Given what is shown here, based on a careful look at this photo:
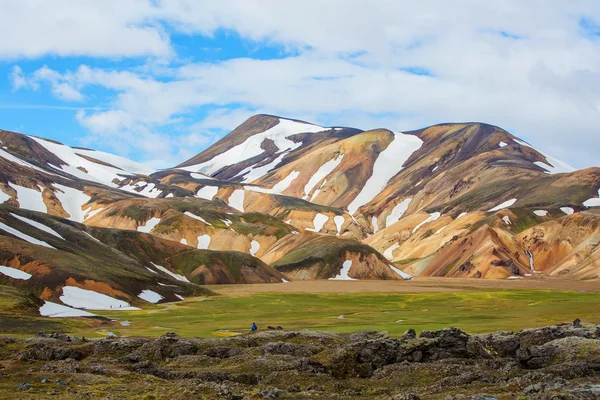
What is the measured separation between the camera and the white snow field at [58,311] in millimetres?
97250

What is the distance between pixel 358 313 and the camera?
10519 centimetres

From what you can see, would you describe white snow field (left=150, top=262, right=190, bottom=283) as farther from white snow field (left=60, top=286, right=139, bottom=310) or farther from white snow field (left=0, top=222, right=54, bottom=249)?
white snow field (left=60, top=286, right=139, bottom=310)

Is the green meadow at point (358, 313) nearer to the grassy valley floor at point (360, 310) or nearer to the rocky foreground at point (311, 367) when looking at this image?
the grassy valley floor at point (360, 310)

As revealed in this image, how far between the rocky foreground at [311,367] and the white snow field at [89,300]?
5903 cm

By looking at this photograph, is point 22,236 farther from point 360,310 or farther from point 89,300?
point 360,310

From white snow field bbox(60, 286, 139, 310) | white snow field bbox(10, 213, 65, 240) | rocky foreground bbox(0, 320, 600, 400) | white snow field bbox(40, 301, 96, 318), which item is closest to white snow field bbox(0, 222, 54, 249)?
white snow field bbox(10, 213, 65, 240)

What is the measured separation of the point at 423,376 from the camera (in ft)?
124

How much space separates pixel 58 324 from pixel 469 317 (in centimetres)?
4702

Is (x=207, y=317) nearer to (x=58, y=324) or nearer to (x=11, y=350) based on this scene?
(x=58, y=324)

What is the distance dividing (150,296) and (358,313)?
40851mm

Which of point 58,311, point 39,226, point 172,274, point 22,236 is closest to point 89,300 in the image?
point 58,311

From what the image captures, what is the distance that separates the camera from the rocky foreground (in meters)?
32.5

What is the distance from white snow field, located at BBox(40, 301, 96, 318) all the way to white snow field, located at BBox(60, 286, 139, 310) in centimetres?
452

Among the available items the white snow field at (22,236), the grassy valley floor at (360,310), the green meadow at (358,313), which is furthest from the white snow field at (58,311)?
the white snow field at (22,236)
